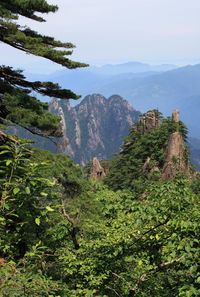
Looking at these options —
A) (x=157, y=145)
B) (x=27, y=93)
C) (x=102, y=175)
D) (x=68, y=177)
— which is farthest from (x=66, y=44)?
(x=102, y=175)

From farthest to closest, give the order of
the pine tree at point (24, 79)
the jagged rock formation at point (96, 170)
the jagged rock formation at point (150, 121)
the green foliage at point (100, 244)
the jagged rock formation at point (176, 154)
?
the jagged rock formation at point (96, 170)
the jagged rock formation at point (150, 121)
the jagged rock formation at point (176, 154)
the pine tree at point (24, 79)
the green foliage at point (100, 244)

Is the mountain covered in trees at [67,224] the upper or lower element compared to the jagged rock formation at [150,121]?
lower

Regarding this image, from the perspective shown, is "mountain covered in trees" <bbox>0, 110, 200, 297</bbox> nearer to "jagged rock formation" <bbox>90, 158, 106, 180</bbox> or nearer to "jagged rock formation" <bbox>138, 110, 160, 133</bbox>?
"jagged rock formation" <bbox>138, 110, 160, 133</bbox>

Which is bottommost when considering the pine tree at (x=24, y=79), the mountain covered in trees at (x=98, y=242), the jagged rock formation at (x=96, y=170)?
the jagged rock formation at (x=96, y=170)

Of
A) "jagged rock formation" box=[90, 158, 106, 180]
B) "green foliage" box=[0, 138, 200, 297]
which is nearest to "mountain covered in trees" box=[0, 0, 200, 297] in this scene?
"green foliage" box=[0, 138, 200, 297]

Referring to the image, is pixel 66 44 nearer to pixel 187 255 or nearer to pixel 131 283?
pixel 131 283

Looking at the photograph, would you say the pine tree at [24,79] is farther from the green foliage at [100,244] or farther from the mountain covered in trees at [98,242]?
the green foliage at [100,244]

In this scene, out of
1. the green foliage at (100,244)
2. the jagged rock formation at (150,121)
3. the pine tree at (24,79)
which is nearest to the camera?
the green foliage at (100,244)

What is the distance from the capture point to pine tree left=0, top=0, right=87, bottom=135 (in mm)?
15336

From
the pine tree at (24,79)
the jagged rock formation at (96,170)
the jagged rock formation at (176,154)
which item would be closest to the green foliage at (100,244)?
the pine tree at (24,79)

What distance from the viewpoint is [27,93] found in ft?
55.9

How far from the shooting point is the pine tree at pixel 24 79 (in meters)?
15.3

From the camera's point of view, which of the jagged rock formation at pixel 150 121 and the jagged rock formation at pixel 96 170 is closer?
the jagged rock formation at pixel 150 121

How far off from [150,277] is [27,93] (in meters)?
10.6
